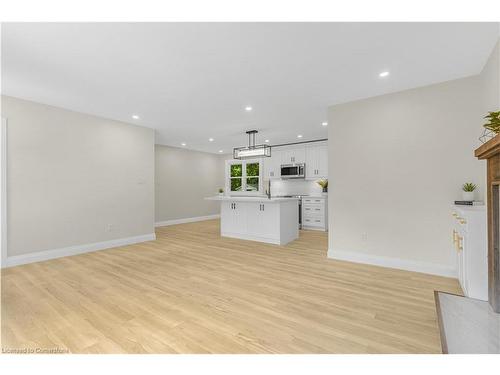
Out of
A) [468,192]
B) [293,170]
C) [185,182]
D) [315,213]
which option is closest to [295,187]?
[293,170]

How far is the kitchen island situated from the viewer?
4.94 metres

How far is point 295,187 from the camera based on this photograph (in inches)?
303

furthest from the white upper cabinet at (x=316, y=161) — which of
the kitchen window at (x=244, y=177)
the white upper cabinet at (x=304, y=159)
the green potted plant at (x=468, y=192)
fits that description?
the green potted plant at (x=468, y=192)

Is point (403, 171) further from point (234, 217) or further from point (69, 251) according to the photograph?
point (69, 251)

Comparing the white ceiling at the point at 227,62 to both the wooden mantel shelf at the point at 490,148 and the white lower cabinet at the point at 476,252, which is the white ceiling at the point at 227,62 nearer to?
the wooden mantel shelf at the point at 490,148

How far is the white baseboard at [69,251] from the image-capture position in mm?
3564

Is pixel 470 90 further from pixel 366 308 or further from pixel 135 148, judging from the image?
pixel 135 148

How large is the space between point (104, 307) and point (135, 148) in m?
3.74

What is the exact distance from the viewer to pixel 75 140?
14.0 feet

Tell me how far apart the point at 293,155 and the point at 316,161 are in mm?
803

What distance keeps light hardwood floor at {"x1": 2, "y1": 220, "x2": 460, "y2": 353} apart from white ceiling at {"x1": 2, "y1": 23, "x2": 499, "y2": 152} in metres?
2.56

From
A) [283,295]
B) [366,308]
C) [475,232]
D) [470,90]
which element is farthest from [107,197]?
[470,90]

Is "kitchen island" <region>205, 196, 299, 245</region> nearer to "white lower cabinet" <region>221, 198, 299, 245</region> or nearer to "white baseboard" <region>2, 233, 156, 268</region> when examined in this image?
"white lower cabinet" <region>221, 198, 299, 245</region>

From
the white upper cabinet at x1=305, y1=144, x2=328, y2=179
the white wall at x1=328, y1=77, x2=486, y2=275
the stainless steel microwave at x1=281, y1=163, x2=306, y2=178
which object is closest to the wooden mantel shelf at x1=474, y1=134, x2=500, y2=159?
the white wall at x1=328, y1=77, x2=486, y2=275
